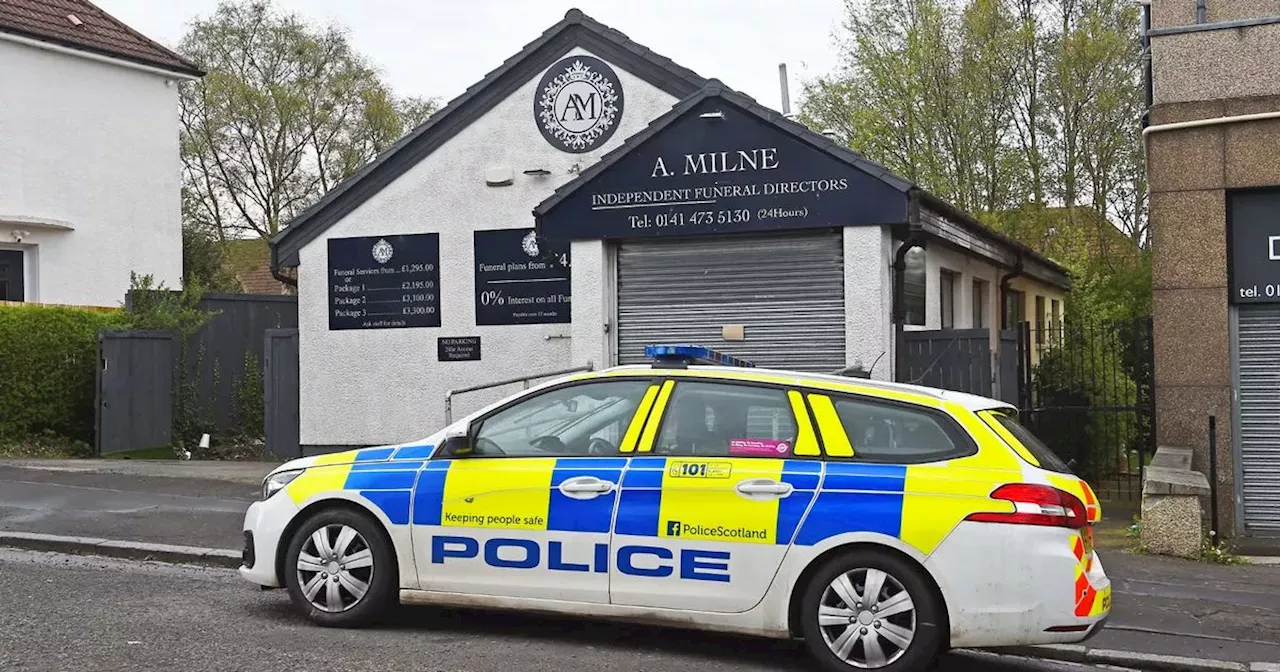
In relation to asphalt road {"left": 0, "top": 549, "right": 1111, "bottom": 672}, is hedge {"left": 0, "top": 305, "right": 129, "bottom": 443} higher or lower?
higher

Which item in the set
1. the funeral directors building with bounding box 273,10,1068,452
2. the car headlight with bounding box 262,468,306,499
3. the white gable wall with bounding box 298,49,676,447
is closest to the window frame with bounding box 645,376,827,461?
the car headlight with bounding box 262,468,306,499

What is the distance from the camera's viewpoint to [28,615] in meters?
7.41

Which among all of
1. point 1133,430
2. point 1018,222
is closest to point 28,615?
point 1133,430

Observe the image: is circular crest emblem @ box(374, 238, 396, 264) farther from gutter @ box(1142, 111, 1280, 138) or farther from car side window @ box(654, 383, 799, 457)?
car side window @ box(654, 383, 799, 457)

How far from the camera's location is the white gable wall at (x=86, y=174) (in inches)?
885

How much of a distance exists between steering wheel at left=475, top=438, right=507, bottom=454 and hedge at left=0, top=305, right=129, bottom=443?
1178 centimetres

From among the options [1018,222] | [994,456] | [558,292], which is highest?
[1018,222]

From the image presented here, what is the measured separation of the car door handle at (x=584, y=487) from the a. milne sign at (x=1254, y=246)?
7.22 metres

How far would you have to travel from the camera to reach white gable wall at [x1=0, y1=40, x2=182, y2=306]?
73.7 feet

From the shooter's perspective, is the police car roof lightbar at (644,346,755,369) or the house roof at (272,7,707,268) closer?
the police car roof lightbar at (644,346,755,369)

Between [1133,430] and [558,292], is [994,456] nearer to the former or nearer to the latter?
[558,292]

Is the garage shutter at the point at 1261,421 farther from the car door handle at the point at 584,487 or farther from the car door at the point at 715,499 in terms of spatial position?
the car door handle at the point at 584,487

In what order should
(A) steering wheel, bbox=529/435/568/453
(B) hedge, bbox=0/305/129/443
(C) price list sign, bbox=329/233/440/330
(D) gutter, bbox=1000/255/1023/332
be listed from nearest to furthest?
(A) steering wheel, bbox=529/435/568/453
(C) price list sign, bbox=329/233/440/330
(B) hedge, bbox=0/305/129/443
(D) gutter, bbox=1000/255/1023/332

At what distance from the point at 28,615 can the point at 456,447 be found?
8.38 feet
